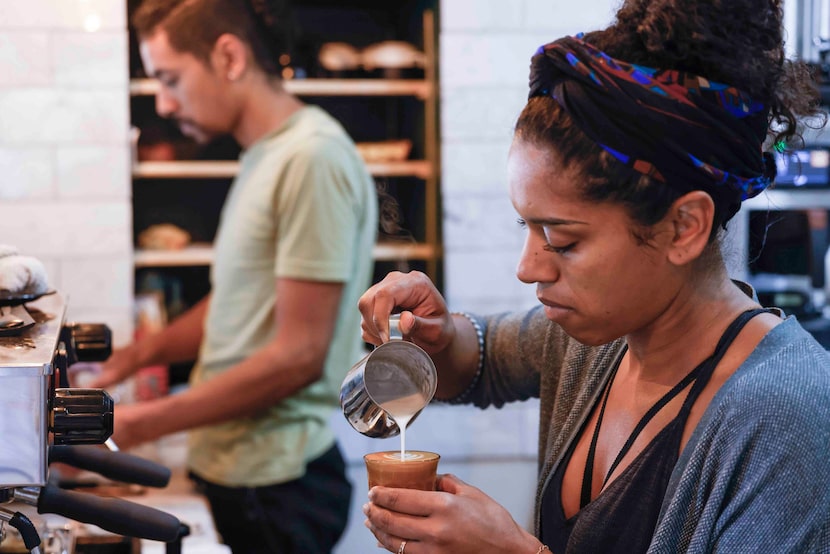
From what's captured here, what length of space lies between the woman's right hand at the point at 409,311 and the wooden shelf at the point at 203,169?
1772mm

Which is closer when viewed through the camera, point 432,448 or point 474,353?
point 474,353

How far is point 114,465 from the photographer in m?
1.24

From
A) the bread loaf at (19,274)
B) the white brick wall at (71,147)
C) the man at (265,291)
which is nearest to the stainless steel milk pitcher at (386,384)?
the bread loaf at (19,274)

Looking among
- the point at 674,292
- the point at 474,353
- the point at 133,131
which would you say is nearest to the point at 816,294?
the point at 474,353

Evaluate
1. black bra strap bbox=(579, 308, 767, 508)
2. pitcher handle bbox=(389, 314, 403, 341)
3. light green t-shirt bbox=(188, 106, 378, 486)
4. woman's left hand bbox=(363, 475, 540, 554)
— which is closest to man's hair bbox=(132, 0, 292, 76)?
light green t-shirt bbox=(188, 106, 378, 486)

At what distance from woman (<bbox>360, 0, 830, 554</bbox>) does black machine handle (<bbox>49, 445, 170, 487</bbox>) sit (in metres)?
0.37

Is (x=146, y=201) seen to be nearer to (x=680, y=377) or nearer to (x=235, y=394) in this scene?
(x=235, y=394)

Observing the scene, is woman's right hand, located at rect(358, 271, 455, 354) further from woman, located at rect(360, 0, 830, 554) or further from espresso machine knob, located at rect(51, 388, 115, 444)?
espresso machine knob, located at rect(51, 388, 115, 444)

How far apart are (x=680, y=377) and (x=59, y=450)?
757 mm

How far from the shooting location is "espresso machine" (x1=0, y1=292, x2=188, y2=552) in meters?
0.84

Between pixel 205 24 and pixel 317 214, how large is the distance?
570 mm

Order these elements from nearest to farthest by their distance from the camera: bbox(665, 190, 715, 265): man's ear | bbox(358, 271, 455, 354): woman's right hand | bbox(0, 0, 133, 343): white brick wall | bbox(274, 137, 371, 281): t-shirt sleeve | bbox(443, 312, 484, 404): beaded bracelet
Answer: bbox(665, 190, 715, 265): man's ear
bbox(358, 271, 455, 354): woman's right hand
bbox(443, 312, 484, 404): beaded bracelet
bbox(274, 137, 371, 281): t-shirt sleeve
bbox(0, 0, 133, 343): white brick wall

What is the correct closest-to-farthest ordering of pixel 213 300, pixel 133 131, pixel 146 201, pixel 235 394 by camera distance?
pixel 235 394, pixel 213 300, pixel 133 131, pixel 146 201

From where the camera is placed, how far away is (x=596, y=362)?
134 centimetres
